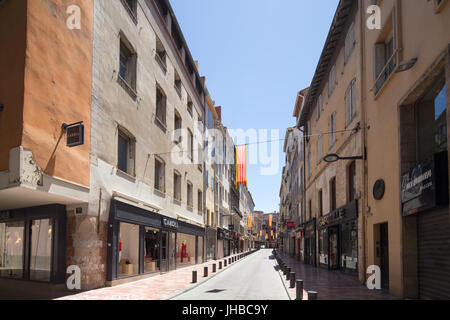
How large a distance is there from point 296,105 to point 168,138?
3036cm

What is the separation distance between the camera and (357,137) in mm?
16828

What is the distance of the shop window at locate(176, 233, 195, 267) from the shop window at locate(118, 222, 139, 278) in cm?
784

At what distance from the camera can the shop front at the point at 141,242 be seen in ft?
49.1

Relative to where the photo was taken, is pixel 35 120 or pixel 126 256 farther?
pixel 126 256

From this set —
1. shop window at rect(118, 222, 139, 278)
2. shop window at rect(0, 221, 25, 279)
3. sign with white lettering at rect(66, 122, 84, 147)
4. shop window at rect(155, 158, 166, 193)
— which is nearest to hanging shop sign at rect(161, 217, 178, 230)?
shop window at rect(155, 158, 166, 193)

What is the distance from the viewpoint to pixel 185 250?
2758 cm

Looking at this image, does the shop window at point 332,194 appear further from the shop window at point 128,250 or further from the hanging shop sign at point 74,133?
the hanging shop sign at point 74,133

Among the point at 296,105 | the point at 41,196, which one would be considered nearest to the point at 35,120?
the point at 41,196

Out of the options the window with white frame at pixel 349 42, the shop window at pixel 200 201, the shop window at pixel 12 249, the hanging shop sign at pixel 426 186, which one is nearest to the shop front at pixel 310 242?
the shop window at pixel 200 201

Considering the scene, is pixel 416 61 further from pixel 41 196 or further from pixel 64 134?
pixel 41 196

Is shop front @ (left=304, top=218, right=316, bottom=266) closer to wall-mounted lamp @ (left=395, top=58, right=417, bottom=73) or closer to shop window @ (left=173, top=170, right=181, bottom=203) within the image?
shop window @ (left=173, top=170, right=181, bottom=203)

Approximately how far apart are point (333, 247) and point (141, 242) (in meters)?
11.8

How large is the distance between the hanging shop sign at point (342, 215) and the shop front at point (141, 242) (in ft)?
31.4
